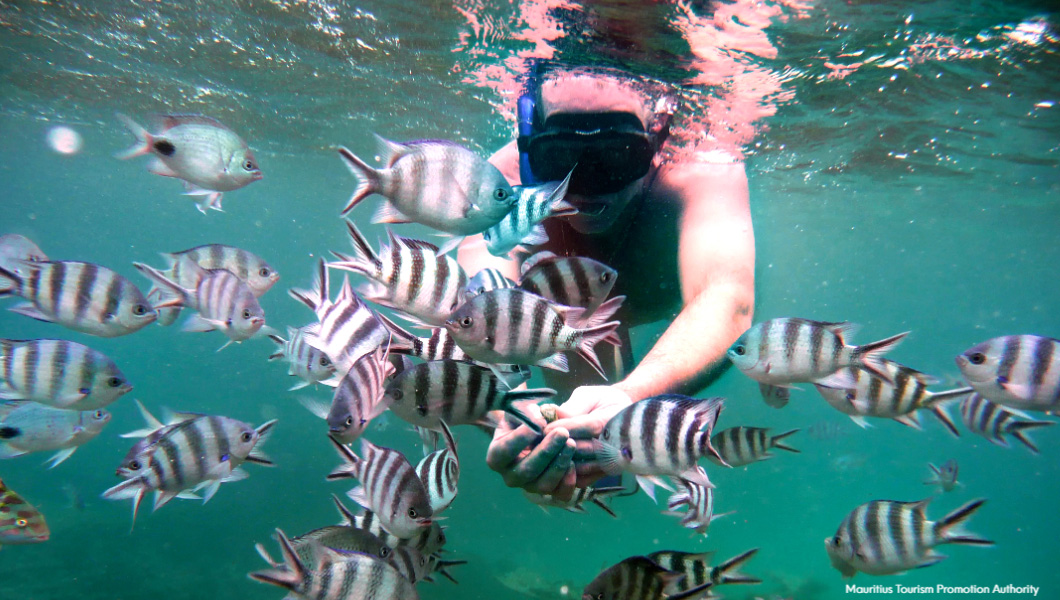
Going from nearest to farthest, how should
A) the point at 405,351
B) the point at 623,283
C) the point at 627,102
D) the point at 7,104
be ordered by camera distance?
the point at 405,351, the point at 627,102, the point at 623,283, the point at 7,104

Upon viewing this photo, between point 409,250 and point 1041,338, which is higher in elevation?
point 409,250

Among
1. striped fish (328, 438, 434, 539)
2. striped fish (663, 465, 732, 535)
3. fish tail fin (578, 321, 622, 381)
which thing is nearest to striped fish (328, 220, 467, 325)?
fish tail fin (578, 321, 622, 381)

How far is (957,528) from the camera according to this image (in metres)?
2.96

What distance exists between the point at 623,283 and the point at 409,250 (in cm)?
496

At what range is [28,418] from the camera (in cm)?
384

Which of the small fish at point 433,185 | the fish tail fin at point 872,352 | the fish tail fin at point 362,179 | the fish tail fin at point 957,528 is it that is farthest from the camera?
the fish tail fin at point 957,528

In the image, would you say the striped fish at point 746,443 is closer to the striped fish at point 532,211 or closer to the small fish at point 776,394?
the small fish at point 776,394

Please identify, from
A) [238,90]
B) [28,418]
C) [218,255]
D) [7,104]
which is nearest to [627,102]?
[218,255]

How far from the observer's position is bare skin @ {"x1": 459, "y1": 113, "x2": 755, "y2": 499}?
9.43ft

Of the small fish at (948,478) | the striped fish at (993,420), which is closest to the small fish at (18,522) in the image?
the striped fish at (993,420)

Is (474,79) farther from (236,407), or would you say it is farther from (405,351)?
(236,407)

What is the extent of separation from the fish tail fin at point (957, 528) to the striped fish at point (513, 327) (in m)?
2.42

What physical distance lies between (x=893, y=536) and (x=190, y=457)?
429 centimetres

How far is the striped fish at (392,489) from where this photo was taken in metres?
2.27
